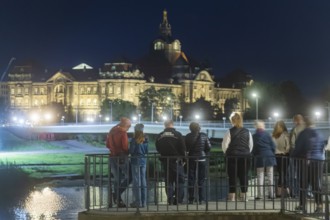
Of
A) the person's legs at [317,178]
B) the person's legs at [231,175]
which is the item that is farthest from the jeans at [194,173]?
the person's legs at [317,178]

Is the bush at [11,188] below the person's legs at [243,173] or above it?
below

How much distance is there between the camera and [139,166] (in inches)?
547

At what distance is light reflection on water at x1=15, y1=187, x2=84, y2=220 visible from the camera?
21.2 metres

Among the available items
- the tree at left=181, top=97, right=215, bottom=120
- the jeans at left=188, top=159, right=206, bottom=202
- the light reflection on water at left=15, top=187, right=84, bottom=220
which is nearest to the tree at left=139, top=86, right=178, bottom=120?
the tree at left=181, top=97, right=215, bottom=120

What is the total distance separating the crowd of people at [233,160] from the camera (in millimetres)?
13352

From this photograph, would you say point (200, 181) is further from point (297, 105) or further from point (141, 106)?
point (141, 106)

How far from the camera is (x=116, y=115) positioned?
6358 inches

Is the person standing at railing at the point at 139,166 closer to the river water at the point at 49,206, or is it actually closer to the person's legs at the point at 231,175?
the person's legs at the point at 231,175

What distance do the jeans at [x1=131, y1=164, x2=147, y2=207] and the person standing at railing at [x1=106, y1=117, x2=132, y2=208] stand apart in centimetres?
15

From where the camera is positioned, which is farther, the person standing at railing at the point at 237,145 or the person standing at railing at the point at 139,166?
the person standing at railing at the point at 237,145

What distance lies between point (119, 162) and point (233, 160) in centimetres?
221

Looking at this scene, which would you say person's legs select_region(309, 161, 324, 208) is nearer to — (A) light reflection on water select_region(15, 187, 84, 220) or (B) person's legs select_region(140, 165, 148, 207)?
(B) person's legs select_region(140, 165, 148, 207)

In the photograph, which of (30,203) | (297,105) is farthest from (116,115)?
(30,203)

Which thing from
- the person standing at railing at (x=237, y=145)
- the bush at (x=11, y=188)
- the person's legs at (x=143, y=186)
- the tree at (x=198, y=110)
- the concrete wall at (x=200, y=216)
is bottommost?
the bush at (x=11, y=188)
